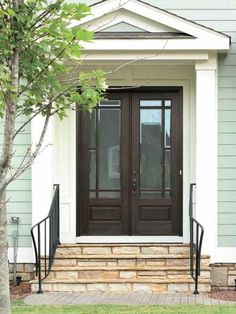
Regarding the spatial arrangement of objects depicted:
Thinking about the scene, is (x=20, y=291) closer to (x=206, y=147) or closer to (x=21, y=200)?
(x=21, y=200)

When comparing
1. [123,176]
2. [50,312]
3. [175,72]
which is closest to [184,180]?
[123,176]

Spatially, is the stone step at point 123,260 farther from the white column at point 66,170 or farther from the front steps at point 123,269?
the white column at point 66,170

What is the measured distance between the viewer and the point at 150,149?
8703mm

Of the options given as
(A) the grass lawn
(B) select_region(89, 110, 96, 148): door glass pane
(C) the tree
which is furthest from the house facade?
(C) the tree

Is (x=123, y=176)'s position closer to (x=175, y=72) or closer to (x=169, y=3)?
(x=175, y=72)

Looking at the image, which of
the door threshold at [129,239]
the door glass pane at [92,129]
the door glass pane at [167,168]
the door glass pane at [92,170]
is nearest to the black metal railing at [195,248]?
the door threshold at [129,239]

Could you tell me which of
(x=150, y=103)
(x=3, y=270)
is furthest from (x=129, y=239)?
(x=3, y=270)

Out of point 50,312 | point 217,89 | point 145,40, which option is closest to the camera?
point 50,312

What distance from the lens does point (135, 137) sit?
8.67m

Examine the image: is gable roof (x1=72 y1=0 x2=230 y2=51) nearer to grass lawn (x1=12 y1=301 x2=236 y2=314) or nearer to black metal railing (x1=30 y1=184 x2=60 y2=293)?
black metal railing (x1=30 y1=184 x2=60 y2=293)

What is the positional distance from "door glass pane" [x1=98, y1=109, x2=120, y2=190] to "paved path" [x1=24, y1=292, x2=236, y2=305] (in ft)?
6.30

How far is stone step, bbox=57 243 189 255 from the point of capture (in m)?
8.12

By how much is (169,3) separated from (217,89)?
4.68 feet

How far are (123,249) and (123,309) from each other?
1.73 metres
